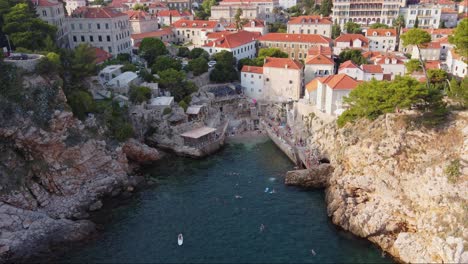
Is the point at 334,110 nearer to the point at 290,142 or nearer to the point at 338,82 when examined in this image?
the point at 338,82

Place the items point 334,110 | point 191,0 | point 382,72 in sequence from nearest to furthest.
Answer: point 334,110 → point 382,72 → point 191,0

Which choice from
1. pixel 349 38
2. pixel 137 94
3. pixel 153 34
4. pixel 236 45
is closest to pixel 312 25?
pixel 349 38

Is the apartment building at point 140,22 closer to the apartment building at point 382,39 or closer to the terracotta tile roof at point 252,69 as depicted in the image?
the terracotta tile roof at point 252,69

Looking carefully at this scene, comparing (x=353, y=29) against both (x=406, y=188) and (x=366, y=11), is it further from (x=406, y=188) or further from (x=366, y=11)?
(x=406, y=188)

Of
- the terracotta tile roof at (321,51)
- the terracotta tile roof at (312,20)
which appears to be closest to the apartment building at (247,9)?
the terracotta tile roof at (312,20)

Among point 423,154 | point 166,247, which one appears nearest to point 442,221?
point 423,154

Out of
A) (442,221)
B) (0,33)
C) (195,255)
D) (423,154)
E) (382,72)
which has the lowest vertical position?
(195,255)
